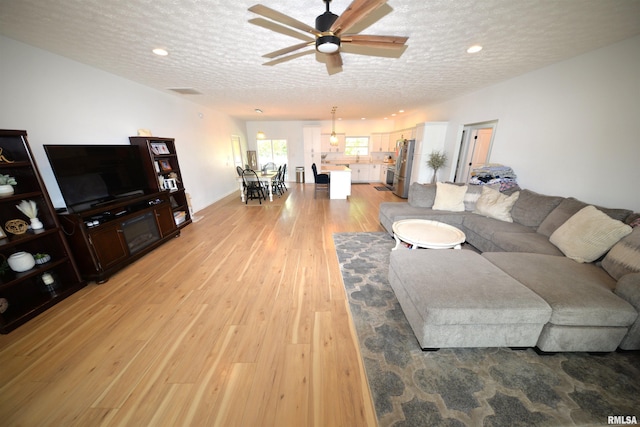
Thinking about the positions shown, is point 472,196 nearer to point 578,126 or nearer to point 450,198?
point 450,198

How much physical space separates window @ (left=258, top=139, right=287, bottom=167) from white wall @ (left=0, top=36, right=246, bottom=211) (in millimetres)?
3940

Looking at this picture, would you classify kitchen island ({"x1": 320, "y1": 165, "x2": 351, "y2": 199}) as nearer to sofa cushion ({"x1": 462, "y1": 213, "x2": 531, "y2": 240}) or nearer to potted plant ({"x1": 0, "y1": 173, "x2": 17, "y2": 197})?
sofa cushion ({"x1": 462, "y1": 213, "x2": 531, "y2": 240})

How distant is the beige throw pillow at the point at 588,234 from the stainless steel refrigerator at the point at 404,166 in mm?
4115

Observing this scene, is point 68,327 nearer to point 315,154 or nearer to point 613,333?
point 613,333

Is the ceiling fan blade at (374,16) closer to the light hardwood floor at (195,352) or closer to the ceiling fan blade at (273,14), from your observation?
the ceiling fan blade at (273,14)

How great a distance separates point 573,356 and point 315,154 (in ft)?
25.5

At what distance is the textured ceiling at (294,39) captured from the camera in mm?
1626

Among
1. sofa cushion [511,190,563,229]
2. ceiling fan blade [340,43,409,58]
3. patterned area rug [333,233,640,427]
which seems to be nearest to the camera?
patterned area rug [333,233,640,427]

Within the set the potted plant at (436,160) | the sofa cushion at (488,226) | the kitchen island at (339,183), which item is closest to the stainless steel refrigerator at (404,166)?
the potted plant at (436,160)

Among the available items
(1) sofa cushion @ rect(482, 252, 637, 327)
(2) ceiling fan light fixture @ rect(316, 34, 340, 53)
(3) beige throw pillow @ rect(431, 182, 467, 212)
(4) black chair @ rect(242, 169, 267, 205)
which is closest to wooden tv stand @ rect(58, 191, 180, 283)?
(4) black chair @ rect(242, 169, 267, 205)

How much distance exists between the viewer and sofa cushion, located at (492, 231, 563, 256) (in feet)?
7.14

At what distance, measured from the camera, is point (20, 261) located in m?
→ 1.92

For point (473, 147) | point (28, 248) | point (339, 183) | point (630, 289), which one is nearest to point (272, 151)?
point (339, 183)

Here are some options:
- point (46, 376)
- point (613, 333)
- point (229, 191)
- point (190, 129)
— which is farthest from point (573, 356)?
point (229, 191)
